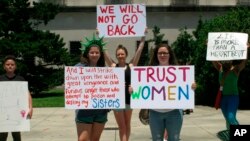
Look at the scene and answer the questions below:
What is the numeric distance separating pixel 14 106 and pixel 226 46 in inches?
178

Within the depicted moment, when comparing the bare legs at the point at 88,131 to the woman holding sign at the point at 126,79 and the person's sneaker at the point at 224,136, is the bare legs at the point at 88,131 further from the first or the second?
the person's sneaker at the point at 224,136

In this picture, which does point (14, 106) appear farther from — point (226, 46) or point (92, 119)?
point (226, 46)

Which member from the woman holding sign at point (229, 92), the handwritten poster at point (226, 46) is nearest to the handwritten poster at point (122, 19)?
the handwritten poster at point (226, 46)

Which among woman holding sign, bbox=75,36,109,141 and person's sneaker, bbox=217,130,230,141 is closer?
woman holding sign, bbox=75,36,109,141

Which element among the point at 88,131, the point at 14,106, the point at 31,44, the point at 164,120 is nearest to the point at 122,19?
the point at 14,106

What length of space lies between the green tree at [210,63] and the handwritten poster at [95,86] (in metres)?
13.4

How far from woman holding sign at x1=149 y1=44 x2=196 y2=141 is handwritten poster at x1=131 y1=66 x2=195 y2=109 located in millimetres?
78

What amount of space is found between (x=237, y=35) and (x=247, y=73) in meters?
10.5

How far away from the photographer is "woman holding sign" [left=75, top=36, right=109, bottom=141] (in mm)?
7273

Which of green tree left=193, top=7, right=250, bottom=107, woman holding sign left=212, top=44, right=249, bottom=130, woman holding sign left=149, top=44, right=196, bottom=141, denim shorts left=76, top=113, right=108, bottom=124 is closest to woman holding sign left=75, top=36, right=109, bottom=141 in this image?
denim shorts left=76, top=113, right=108, bottom=124

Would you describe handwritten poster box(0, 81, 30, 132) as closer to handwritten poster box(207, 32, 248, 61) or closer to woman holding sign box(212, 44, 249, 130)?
woman holding sign box(212, 44, 249, 130)

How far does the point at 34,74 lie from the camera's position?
3045 cm

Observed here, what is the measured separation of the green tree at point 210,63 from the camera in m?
20.7

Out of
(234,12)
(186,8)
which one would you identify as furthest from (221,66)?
(186,8)
